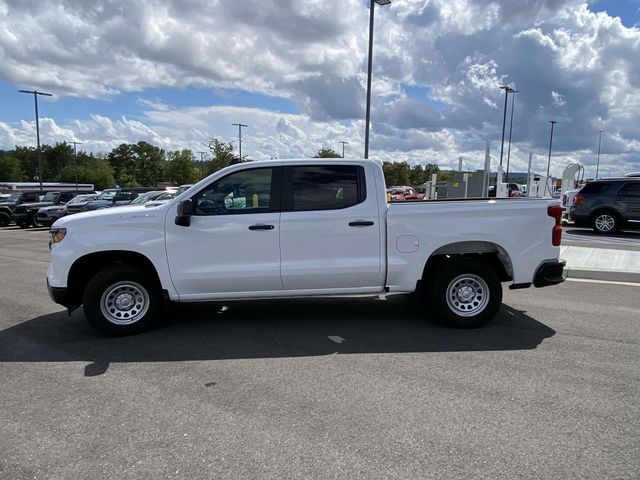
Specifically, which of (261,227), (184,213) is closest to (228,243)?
(261,227)

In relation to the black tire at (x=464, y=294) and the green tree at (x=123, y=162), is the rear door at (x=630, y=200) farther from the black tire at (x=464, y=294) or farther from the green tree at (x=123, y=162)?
the green tree at (x=123, y=162)

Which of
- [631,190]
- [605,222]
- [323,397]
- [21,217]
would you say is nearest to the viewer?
[323,397]

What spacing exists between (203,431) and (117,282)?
2633mm

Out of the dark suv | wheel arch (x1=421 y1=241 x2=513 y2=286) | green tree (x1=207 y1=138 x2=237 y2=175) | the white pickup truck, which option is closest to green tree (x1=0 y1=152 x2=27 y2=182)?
green tree (x1=207 y1=138 x2=237 y2=175)

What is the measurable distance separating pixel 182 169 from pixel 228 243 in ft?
283

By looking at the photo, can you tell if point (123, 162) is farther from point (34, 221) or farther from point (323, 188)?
point (323, 188)

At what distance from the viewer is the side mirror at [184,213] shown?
527cm

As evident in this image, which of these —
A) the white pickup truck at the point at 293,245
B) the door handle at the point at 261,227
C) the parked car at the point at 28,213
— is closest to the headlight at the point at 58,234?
the white pickup truck at the point at 293,245

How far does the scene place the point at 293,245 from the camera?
17.8ft

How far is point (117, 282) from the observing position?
544cm

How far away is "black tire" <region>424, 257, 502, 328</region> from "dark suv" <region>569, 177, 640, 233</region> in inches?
505

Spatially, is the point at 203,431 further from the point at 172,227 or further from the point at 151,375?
the point at 172,227

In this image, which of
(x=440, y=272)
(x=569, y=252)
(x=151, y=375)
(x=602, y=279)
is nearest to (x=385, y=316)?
(x=440, y=272)

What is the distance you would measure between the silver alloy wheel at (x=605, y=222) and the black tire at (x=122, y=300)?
15.5 m
